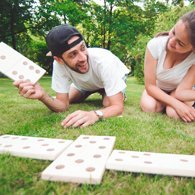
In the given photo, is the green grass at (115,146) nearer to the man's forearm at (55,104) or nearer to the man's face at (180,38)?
the man's forearm at (55,104)

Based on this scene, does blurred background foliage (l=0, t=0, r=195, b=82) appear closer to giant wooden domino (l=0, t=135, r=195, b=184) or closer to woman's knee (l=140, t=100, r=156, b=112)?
woman's knee (l=140, t=100, r=156, b=112)

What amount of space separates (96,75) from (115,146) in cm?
168

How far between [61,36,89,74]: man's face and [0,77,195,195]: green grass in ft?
2.14

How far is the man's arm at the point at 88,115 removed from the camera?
275cm

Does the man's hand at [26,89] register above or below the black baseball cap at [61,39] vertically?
below

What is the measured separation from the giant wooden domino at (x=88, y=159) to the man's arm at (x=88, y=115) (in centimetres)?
61

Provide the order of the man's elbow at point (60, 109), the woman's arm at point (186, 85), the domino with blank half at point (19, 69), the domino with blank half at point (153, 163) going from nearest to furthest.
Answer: the domino with blank half at point (153, 163) < the domino with blank half at point (19, 69) < the woman's arm at point (186, 85) < the man's elbow at point (60, 109)

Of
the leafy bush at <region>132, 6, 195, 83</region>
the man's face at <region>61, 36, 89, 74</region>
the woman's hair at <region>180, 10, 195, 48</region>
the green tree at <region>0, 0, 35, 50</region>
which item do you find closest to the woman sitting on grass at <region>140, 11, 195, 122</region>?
the woman's hair at <region>180, 10, 195, 48</region>

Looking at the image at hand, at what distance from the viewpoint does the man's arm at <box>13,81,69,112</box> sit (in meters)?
2.83

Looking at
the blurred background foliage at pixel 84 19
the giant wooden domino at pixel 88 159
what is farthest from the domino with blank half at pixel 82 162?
the blurred background foliage at pixel 84 19

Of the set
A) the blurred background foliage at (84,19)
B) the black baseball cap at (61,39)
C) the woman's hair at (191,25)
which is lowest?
the blurred background foliage at (84,19)

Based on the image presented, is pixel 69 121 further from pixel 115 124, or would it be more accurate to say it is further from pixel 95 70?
pixel 95 70

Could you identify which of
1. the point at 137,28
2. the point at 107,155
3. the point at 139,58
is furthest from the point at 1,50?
the point at 137,28

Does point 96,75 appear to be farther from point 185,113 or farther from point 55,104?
point 185,113
